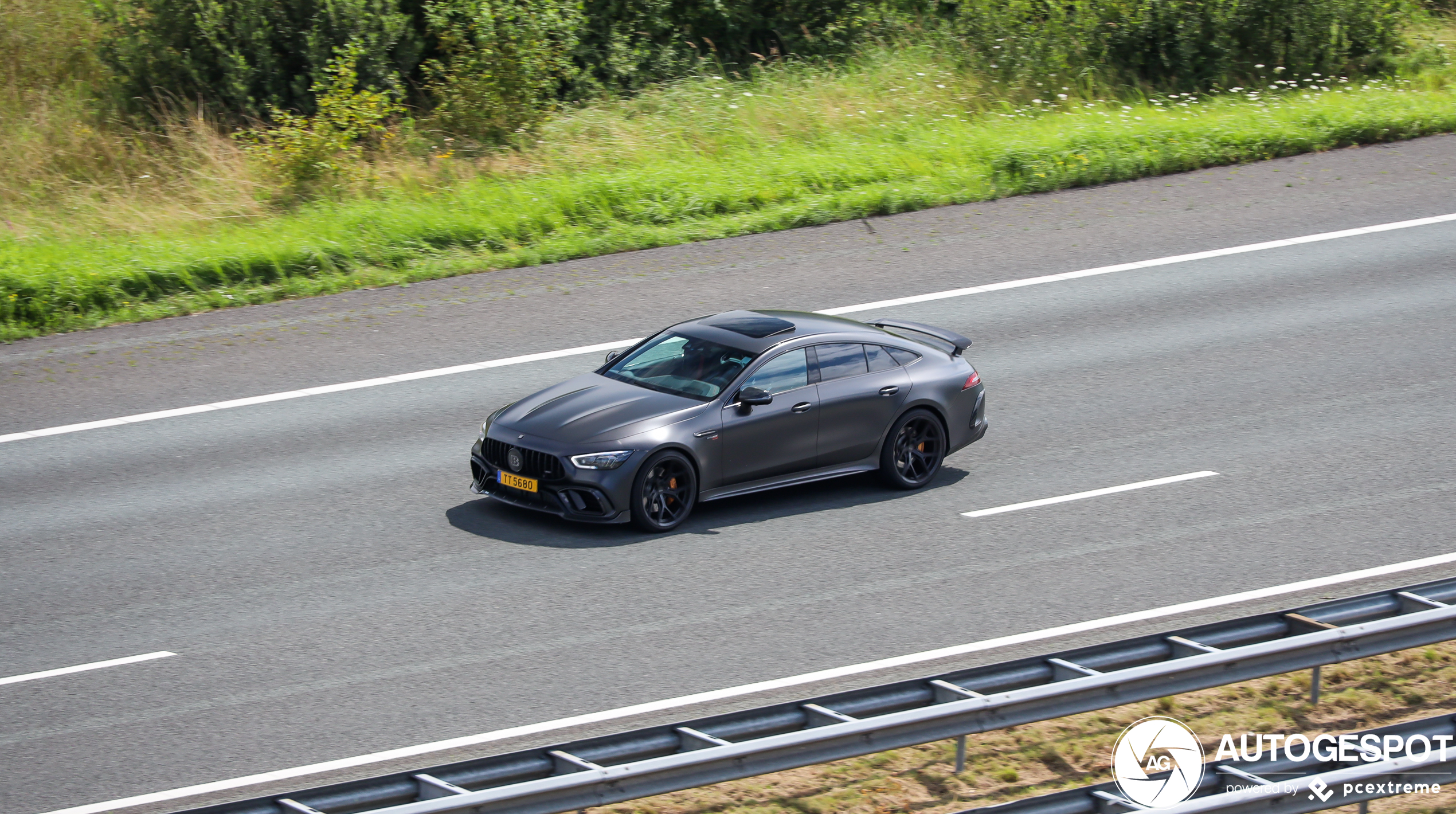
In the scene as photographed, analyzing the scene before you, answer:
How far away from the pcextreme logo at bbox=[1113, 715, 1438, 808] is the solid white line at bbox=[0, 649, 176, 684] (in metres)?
5.68

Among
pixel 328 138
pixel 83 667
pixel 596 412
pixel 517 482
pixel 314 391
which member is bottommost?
pixel 83 667

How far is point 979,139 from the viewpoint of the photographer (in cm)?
2034

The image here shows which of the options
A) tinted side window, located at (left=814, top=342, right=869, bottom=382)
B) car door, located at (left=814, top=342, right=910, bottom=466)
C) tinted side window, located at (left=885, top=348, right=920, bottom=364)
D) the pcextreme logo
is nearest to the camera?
the pcextreme logo

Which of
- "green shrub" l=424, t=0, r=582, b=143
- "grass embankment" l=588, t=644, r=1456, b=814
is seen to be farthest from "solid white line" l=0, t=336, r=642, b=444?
"green shrub" l=424, t=0, r=582, b=143

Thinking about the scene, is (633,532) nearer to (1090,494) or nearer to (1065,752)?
(1090,494)

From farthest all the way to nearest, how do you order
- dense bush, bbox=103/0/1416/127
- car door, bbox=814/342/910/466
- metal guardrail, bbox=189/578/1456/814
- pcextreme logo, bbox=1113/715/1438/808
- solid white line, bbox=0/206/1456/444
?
1. dense bush, bbox=103/0/1416/127
2. solid white line, bbox=0/206/1456/444
3. car door, bbox=814/342/910/466
4. pcextreme logo, bbox=1113/715/1438/808
5. metal guardrail, bbox=189/578/1456/814

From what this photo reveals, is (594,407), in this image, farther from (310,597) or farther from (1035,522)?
(1035,522)

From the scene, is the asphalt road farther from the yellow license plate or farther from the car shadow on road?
the yellow license plate

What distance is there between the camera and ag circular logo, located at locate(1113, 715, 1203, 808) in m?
6.38

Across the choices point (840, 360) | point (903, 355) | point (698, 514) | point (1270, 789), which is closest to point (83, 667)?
point (698, 514)

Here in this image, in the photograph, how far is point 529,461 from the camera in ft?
35.3

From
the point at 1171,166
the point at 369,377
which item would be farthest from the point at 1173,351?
the point at 369,377

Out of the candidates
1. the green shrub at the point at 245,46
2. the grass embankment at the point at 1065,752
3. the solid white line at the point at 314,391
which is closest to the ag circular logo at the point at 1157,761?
the grass embankment at the point at 1065,752

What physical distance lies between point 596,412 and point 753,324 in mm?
1634
